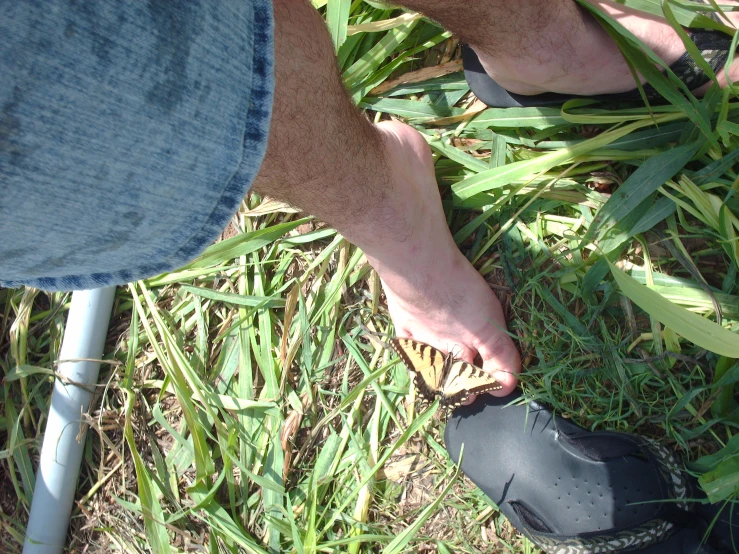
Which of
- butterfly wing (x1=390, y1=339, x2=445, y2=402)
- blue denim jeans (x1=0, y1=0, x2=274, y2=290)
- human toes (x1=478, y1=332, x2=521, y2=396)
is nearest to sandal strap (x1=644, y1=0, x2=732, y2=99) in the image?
human toes (x1=478, y1=332, x2=521, y2=396)

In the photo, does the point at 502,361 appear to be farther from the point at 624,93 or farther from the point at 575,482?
the point at 624,93

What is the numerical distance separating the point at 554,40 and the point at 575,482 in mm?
872

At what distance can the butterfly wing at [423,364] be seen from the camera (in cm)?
131

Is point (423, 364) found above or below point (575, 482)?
above

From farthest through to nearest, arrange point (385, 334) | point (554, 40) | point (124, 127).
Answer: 1. point (385, 334)
2. point (554, 40)
3. point (124, 127)

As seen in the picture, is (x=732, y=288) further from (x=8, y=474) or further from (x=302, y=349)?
(x=8, y=474)

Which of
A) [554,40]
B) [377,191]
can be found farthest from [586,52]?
[377,191]

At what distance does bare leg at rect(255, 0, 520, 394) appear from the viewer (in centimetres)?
80

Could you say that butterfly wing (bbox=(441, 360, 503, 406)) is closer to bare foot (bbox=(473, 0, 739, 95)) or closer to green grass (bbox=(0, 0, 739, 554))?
green grass (bbox=(0, 0, 739, 554))

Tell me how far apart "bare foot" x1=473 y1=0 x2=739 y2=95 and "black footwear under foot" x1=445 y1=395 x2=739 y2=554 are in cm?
68

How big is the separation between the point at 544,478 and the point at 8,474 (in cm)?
151

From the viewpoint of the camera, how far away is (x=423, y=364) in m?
1.32

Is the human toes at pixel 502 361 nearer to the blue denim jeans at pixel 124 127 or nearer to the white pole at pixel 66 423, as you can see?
the blue denim jeans at pixel 124 127

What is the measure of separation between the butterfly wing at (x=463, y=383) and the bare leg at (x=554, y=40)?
605mm
